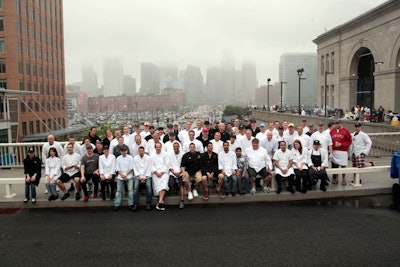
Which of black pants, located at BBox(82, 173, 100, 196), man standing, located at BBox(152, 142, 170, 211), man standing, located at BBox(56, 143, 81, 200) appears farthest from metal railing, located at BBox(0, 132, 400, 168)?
man standing, located at BBox(152, 142, 170, 211)

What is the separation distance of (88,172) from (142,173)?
1.40 meters

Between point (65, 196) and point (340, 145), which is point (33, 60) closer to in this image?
point (65, 196)

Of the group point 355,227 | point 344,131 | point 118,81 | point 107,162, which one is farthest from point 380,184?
point 118,81

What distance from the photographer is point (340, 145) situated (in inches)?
376

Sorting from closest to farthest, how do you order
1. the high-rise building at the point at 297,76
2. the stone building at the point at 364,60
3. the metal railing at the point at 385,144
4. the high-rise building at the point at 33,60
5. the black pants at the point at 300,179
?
the black pants at the point at 300,179 → the metal railing at the point at 385,144 → the stone building at the point at 364,60 → the high-rise building at the point at 33,60 → the high-rise building at the point at 297,76

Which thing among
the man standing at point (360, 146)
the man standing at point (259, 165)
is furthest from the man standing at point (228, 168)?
the man standing at point (360, 146)

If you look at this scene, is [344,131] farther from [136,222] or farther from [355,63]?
[355,63]

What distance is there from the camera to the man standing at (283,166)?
861 centimetres

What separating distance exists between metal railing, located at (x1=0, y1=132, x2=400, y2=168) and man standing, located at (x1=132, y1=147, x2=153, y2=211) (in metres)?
4.37

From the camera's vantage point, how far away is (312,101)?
140625 millimetres

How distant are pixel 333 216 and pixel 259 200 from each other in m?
1.84

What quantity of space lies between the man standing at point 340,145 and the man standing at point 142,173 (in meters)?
5.32

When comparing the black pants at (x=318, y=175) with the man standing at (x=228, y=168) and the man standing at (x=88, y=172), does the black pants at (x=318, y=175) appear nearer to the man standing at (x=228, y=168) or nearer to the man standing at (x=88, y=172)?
the man standing at (x=228, y=168)

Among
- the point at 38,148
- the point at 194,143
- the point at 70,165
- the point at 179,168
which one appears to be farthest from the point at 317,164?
the point at 38,148
